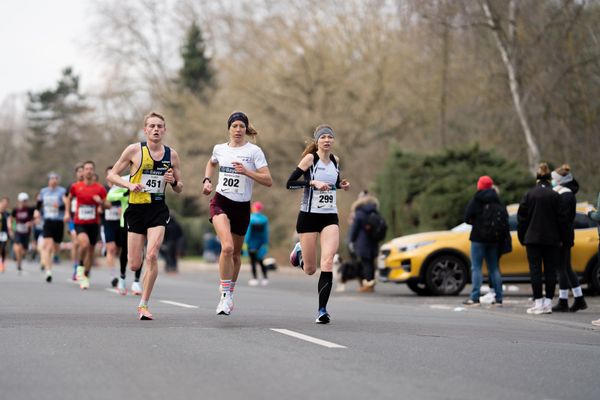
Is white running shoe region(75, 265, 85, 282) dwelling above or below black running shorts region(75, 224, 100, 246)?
below

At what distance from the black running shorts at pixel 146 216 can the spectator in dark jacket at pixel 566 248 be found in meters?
6.28

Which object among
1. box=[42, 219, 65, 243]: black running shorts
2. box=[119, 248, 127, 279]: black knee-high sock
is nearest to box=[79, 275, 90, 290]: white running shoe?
box=[119, 248, 127, 279]: black knee-high sock

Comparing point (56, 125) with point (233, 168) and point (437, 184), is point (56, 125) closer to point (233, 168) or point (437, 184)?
point (437, 184)

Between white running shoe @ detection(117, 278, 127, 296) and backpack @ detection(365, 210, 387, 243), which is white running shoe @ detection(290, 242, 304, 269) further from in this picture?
backpack @ detection(365, 210, 387, 243)

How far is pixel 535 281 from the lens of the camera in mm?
16250

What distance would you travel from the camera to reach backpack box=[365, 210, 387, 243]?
22.7m

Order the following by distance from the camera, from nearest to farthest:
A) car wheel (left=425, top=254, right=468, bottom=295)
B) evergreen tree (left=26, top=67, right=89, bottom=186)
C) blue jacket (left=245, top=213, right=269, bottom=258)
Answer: car wheel (left=425, top=254, right=468, bottom=295) < blue jacket (left=245, top=213, right=269, bottom=258) < evergreen tree (left=26, top=67, right=89, bottom=186)

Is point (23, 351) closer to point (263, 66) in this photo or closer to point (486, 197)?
point (486, 197)

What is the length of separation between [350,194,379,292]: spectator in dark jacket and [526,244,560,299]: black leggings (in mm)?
6643

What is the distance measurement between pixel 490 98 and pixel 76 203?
54.6ft

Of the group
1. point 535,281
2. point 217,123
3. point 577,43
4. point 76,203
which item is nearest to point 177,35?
point 217,123

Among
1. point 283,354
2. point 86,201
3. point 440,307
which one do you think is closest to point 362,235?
point 440,307

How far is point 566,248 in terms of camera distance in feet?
54.2

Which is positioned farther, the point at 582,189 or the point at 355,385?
the point at 582,189
